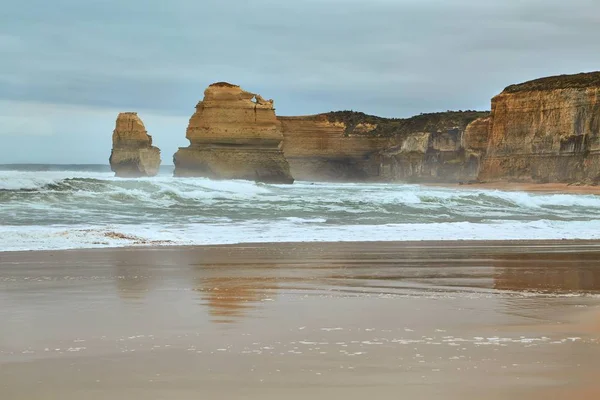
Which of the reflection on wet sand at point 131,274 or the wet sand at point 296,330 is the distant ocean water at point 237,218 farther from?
the wet sand at point 296,330

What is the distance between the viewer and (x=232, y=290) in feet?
27.1

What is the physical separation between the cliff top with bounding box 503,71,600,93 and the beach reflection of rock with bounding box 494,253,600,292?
150ft

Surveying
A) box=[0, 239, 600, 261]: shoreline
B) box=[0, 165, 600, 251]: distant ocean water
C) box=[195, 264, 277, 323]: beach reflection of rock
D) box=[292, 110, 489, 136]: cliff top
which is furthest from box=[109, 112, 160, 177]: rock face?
box=[195, 264, 277, 323]: beach reflection of rock

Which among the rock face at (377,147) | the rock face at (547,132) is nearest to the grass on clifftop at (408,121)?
the rock face at (377,147)

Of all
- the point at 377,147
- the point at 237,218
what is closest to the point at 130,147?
the point at 377,147

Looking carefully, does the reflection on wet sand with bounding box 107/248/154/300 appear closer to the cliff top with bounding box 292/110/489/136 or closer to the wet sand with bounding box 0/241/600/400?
the wet sand with bounding box 0/241/600/400

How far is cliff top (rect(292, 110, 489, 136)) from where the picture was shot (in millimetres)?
80625

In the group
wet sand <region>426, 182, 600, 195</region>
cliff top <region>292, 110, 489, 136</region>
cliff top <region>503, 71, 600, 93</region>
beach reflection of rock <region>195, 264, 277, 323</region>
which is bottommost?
beach reflection of rock <region>195, 264, 277, 323</region>

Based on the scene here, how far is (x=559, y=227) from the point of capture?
19.5m

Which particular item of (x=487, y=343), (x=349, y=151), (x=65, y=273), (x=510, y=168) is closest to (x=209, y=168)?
(x=510, y=168)

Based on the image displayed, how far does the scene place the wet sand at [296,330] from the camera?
4434 millimetres

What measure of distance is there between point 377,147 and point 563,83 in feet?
96.2

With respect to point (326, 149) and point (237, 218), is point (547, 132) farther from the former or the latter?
point (237, 218)

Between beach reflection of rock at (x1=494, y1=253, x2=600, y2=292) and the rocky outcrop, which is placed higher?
the rocky outcrop
